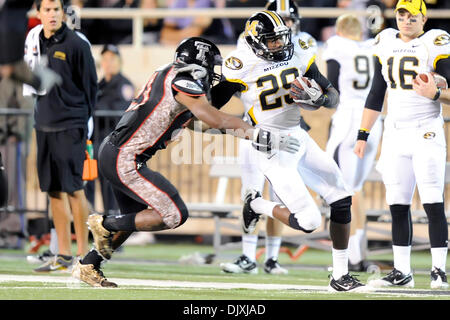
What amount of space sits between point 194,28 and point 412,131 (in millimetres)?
6739

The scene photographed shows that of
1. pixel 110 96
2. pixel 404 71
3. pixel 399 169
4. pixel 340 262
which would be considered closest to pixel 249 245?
pixel 399 169

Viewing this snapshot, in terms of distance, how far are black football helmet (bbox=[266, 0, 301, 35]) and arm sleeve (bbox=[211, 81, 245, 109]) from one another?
191cm

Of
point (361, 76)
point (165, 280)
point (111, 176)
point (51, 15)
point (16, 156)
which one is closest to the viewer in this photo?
point (111, 176)

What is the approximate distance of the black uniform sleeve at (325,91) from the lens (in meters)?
7.64

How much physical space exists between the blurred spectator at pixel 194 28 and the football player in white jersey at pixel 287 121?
19.8 feet

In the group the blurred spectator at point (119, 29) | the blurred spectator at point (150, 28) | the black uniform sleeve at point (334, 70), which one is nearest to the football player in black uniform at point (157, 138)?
the black uniform sleeve at point (334, 70)

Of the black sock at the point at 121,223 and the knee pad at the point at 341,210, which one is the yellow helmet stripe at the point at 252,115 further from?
the black sock at the point at 121,223

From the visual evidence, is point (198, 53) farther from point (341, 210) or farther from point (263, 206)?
point (341, 210)

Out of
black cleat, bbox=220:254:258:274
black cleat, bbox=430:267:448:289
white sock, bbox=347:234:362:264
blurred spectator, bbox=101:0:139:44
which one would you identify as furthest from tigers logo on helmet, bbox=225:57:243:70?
blurred spectator, bbox=101:0:139:44

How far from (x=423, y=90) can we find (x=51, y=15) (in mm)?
3267

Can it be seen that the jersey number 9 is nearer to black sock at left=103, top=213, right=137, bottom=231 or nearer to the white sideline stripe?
the white sideline stripe

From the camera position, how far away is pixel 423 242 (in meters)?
10.4
